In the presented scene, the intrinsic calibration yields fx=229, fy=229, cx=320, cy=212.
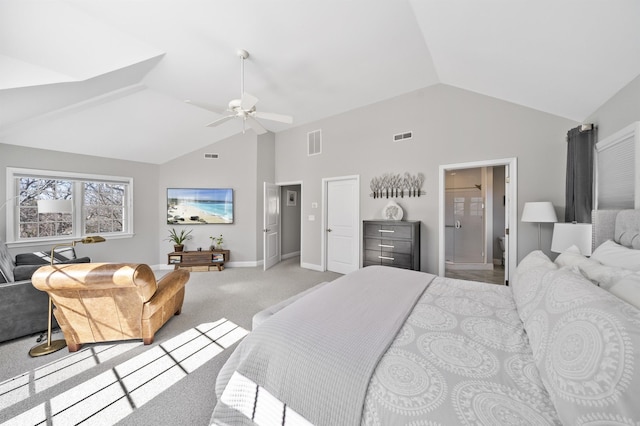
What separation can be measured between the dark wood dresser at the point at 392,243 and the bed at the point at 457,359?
2.00 m

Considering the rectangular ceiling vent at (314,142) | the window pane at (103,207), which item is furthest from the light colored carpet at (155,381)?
the rectangular ceiling vent at (314,142)

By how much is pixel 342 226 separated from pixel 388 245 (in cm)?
119

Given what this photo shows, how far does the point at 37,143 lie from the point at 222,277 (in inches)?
140

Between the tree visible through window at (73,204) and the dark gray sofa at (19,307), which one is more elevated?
the tree visible through window at (73,204)

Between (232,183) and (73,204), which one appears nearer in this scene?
(73,204)

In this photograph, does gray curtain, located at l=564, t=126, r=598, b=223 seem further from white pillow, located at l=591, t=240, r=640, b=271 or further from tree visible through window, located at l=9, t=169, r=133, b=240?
tree visible through window, located at l=9, t=169, r=133, b=240

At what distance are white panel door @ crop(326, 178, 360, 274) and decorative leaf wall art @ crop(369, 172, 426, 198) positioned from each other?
406 mm

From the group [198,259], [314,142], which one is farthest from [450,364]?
[198,259]

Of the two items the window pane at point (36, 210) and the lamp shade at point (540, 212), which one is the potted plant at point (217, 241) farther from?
the lamp shade at point (540, 212)

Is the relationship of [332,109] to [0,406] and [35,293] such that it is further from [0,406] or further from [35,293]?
[0,406]

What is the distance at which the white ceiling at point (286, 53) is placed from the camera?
185 centimetres

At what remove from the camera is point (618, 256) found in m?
1.38

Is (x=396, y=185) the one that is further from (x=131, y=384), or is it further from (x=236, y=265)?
(x=131, y=384)

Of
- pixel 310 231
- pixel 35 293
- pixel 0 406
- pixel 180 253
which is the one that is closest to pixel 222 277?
pixel 180 253
